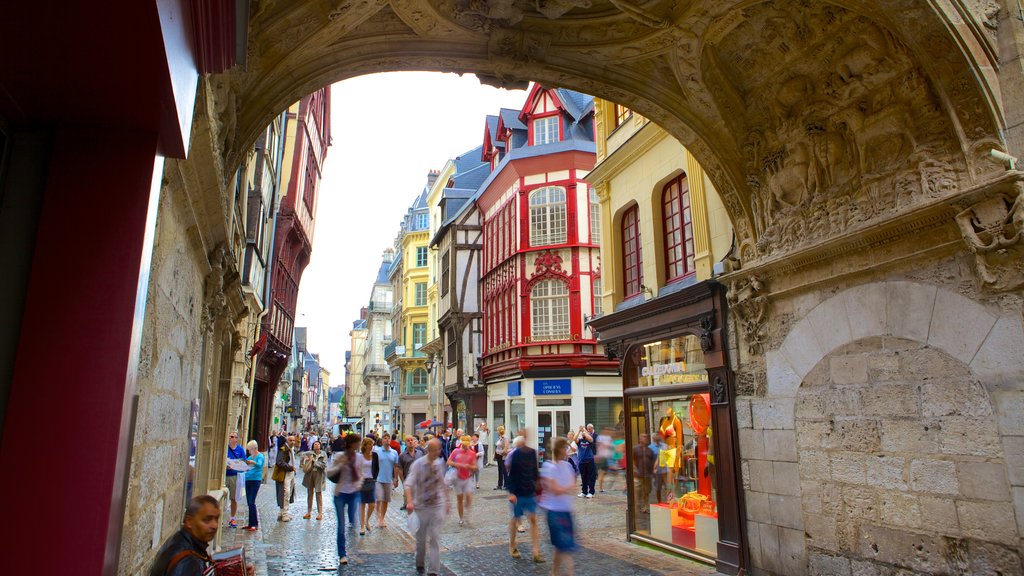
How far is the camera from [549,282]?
79.4 feet

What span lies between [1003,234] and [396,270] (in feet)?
174

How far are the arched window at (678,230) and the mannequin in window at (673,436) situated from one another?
6.89ft

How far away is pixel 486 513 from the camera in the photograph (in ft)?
41.6

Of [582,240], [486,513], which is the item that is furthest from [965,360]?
[582,240]

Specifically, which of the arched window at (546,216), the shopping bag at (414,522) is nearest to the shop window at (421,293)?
the arched window at (546,216)

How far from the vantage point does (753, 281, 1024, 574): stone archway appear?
196 inches

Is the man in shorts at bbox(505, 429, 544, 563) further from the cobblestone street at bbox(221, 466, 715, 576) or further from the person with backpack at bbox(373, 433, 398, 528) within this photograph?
the person with backpack at bbox(373, 433, 398, 528)

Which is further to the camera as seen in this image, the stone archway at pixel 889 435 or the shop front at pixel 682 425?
the shop front at pixel 682 425

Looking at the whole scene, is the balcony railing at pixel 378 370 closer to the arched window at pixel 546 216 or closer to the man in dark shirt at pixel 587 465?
the arched window at pixel 546 216

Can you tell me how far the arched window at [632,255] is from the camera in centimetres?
1112

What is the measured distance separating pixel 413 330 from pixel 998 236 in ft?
132

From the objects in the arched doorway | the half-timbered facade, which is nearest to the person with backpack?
the arched doorway

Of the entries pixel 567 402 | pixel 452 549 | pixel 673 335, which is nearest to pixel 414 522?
pixel 452 549

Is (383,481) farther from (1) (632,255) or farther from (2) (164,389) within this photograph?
(2) (164,389)
